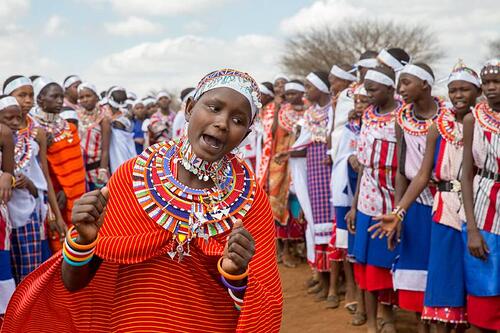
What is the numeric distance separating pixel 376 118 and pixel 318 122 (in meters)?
2.07

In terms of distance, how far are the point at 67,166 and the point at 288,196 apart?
147 inches

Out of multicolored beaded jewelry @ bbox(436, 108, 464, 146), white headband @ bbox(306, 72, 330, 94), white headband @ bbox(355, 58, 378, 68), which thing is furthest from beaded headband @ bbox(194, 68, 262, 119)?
white headband @ bbox(306, 72, 330, 94)

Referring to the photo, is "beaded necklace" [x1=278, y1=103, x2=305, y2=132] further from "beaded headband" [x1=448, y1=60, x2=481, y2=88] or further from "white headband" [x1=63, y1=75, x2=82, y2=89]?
"beaded headband" [x1=448, y1=60, x2=481, y2=88]

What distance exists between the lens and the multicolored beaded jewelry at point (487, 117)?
479 centimetres

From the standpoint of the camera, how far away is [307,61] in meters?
42.2

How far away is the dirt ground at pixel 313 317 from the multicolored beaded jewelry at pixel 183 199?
13.7ft

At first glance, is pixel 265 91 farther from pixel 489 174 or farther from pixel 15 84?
pixel 489 174

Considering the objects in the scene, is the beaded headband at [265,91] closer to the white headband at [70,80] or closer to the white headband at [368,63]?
the white headband at [70,80]

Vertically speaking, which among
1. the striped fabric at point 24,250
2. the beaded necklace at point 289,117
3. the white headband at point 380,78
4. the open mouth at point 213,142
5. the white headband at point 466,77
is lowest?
the striped fabric at point 24,250

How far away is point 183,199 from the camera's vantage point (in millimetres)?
2873

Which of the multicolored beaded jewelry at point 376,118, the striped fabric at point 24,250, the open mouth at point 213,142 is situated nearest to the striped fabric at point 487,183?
the multicolored beaded jewelry at point 376,118

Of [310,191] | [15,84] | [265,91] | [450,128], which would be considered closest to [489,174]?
[450,128]

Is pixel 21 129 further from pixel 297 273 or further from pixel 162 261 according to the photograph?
pixel 297 273

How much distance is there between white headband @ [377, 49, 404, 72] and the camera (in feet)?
22.4
